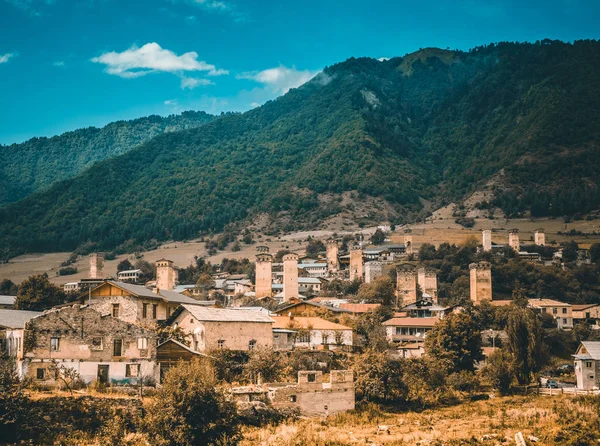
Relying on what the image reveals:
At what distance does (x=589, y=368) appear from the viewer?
51.3 m

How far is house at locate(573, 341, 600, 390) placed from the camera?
50812mm

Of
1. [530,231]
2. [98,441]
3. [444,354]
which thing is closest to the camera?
[98,441]

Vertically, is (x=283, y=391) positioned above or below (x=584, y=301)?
below

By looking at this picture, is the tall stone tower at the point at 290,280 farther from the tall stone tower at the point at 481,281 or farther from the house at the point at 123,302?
the house at the point at 123,302

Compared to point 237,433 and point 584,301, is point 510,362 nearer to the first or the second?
point 237,433

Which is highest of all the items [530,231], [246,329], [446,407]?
[530,231]

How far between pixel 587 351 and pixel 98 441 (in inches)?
1388

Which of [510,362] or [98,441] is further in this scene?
[510,362]

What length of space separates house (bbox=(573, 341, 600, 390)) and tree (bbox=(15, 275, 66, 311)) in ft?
146

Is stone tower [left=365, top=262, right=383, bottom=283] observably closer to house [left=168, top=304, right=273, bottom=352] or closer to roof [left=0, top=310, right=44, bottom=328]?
→ house [left=168, top=304, right=273, bottom=352]

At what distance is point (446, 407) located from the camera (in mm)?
45781

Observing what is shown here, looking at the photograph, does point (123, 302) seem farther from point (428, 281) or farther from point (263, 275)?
point (428, 281)

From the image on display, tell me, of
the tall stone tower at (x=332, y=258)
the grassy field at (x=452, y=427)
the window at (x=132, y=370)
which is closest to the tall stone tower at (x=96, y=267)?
the window at (x=132, y=370)

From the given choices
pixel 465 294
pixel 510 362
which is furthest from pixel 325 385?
pixel 465 294
